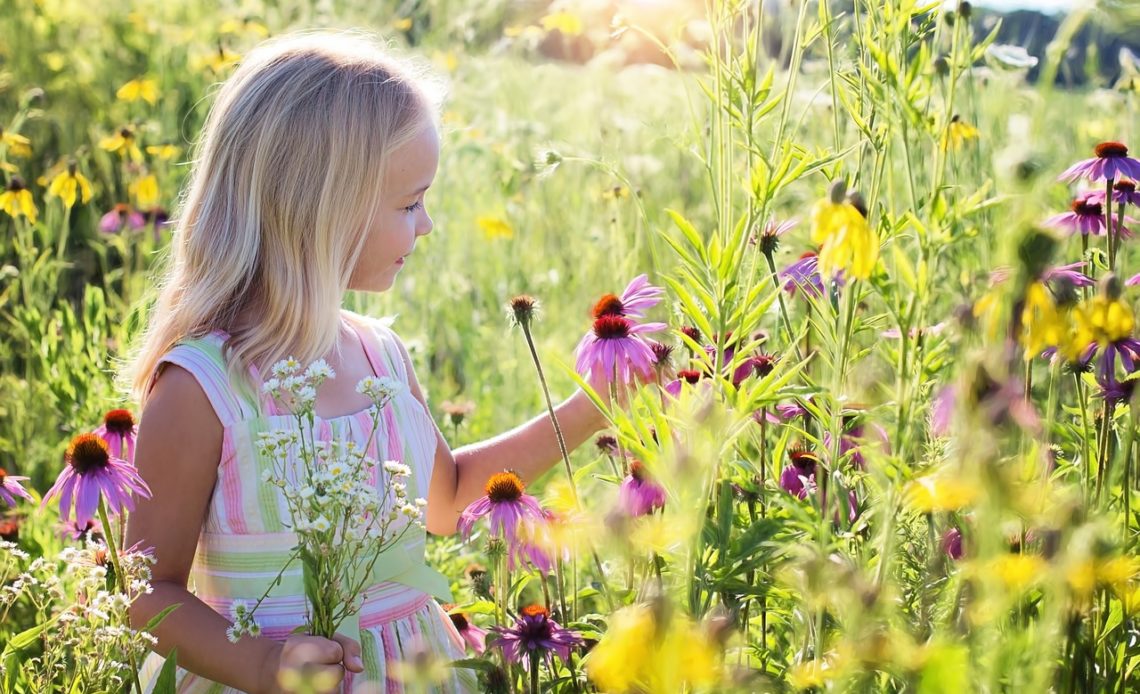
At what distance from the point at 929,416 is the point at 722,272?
0.38 metres

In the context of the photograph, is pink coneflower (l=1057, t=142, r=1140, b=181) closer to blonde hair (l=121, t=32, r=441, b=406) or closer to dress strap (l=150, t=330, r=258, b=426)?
blonde hair (l=121, t=32, r=441, b=406)

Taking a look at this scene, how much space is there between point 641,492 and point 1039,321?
507mm

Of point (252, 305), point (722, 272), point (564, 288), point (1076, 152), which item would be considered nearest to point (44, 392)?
point (252, 305)

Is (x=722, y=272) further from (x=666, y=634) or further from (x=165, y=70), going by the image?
(x=165, y=70)

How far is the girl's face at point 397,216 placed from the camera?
5.01 ft

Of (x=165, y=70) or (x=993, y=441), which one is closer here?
(x=993, y=441)

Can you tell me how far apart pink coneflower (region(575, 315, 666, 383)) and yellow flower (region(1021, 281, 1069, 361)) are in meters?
0.55

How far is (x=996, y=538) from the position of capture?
71 cm

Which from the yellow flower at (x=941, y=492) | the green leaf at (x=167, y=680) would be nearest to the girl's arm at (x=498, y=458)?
the green leaf at (x=167, y=680)

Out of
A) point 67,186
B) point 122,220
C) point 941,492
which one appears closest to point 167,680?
point 941,492

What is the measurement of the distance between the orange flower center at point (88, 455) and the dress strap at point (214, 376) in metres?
0.14

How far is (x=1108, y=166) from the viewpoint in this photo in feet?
4.88

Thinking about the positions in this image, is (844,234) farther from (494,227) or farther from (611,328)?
(494,227)

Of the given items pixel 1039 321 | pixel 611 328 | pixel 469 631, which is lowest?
pixel 469 631
